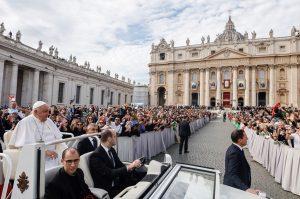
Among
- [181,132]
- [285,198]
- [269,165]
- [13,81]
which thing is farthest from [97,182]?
[13,81]

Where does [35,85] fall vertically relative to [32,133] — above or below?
above

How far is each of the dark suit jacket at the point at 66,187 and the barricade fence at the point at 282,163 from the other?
651 centimetres

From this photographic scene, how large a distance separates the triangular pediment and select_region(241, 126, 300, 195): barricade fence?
199 feet

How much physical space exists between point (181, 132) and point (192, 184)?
34.3ft

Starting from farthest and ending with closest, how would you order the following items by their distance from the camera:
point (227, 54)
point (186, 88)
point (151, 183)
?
point (186, 88) → point (227, 54) → point (151, 183)

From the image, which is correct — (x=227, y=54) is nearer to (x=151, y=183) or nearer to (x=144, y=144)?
(x=144, y=144)

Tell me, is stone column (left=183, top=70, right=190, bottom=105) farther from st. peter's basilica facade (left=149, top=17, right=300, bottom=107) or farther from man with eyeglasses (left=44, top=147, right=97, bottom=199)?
man with eyeglasses (left=44, top=147, right=97, bottom=199)

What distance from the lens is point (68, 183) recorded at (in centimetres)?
325

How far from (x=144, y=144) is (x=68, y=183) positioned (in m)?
8.26

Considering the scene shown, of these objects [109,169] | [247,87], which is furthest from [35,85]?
[247,87]

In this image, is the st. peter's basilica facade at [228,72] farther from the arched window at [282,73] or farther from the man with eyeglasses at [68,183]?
the man with eyeglasses at [68,183]

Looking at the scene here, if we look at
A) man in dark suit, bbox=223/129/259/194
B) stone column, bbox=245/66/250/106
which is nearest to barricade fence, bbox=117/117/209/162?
man in dark suit, bbox=223/129/259/194

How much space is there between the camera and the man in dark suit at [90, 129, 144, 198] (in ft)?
13.4

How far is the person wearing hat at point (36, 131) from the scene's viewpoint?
4.30m
